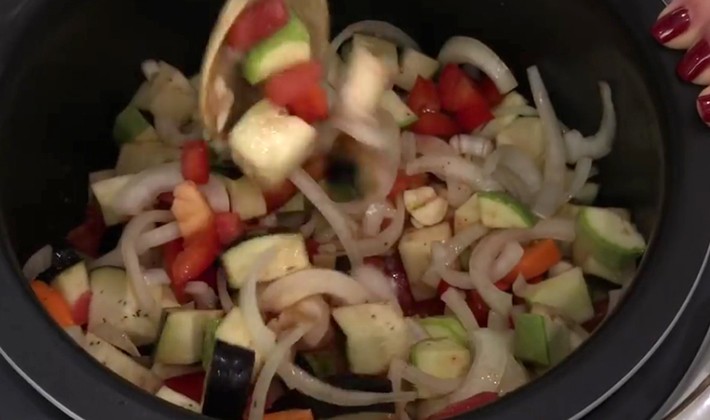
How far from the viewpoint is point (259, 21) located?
1250 millimetres

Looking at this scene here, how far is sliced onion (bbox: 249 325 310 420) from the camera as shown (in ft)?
3.95

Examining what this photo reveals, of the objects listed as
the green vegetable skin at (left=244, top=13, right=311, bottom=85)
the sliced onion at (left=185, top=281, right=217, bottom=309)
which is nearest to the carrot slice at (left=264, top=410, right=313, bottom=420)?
the sliced onion at (left=185, top=281, right=217, bottom=309)

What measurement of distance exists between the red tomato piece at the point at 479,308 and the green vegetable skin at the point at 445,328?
52 mm

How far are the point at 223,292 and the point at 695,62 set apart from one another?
718mm

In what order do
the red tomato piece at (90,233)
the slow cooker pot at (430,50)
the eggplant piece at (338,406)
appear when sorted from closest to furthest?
the slow cooker pot at (430,50), the eggplant piece at (338,406), the red tomato piece at (90,233)

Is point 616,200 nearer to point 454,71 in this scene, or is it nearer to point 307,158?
point 454,71

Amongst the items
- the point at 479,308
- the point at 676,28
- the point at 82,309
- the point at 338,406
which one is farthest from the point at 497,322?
the point at 82,309

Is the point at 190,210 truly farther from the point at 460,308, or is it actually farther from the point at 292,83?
the point at 460,308

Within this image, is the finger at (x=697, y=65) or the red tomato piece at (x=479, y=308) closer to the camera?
the finger at (x=697, y=65)

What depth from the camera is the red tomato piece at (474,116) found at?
5.16 ft

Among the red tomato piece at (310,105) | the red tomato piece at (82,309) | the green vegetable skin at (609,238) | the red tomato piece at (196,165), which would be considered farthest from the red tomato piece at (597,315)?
the red tomato piece at (82,309)

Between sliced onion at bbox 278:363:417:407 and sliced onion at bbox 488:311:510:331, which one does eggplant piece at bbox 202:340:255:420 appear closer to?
sliced onion at bbox 278:363:417:407

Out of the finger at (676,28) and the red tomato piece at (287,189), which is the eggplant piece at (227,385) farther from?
the finger at (676,28)

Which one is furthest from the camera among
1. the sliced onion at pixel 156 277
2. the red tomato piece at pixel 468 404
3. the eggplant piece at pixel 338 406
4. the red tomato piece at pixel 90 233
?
the red tomato piece at pixel 90 233
